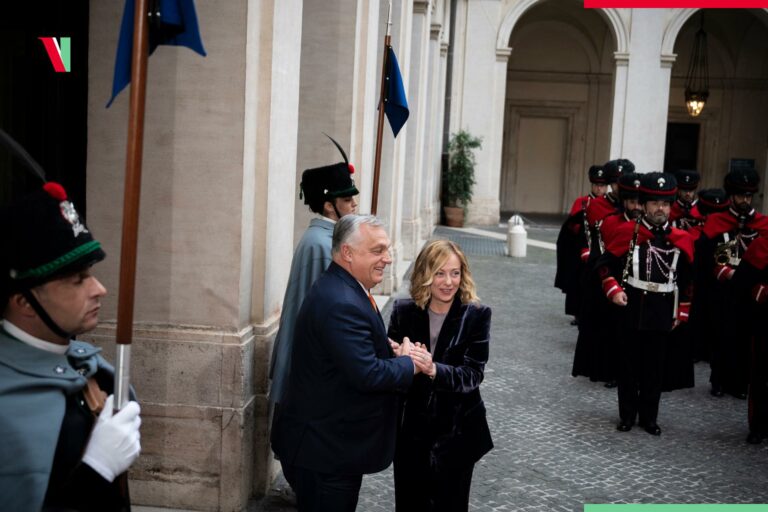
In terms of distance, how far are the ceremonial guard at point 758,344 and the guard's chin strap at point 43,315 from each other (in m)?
5.50

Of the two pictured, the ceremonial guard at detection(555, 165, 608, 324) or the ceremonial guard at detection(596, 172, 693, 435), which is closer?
the ceremonial guard at detection(596, 172, 693, 435)

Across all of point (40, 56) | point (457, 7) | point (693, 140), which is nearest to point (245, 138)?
point (40, 56)

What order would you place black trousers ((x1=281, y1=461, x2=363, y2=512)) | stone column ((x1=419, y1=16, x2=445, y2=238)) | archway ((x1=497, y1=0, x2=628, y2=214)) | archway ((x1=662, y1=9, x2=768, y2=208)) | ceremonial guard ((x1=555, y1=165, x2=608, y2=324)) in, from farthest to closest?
1. archway ((x1=497, y1=0, x2=628, y2=214))
2. archway ((x1=662, y1=9, x2=768, y2=208))
3. stone column ((x1=419, y1=16, x2=445, y2=238))
4. ceremonial guard ((x1=555, y1=165, x2=608, y2=324))
5. black trousers ((x1=281, y1=461, x2=363, y2=512))

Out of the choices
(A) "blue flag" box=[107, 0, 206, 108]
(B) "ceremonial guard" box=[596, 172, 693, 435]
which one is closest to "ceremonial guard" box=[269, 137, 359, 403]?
(A) "blue flag" box=[107, 0, 206, 108]

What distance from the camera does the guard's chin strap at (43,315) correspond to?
2158 mm

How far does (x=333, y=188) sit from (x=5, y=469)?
112 inches

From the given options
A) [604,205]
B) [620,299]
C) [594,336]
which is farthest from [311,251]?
[604,205]

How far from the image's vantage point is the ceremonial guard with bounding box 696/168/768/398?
24.7ft

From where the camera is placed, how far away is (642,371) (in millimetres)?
6605

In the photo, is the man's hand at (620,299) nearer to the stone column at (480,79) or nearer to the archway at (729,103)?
the stone column at (480,79)

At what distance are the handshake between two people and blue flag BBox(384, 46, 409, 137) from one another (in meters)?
3.03

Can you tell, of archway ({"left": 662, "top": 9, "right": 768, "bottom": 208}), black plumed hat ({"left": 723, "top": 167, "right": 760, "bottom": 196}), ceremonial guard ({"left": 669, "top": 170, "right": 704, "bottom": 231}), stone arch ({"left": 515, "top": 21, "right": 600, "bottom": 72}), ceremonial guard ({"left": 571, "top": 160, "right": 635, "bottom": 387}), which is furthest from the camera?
stone arch ({"left": 515, "top": 21, "right": 600, "bottom": 72})

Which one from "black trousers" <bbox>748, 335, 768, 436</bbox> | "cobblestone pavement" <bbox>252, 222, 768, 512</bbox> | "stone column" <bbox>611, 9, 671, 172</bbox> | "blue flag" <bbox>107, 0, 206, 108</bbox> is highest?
"stone column" <bbox>611, 9, 671, 172</bbox>

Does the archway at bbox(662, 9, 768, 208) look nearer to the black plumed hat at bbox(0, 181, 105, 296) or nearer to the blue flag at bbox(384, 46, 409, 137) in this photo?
the blue flag at bbox(384, 46, 409, 137)
